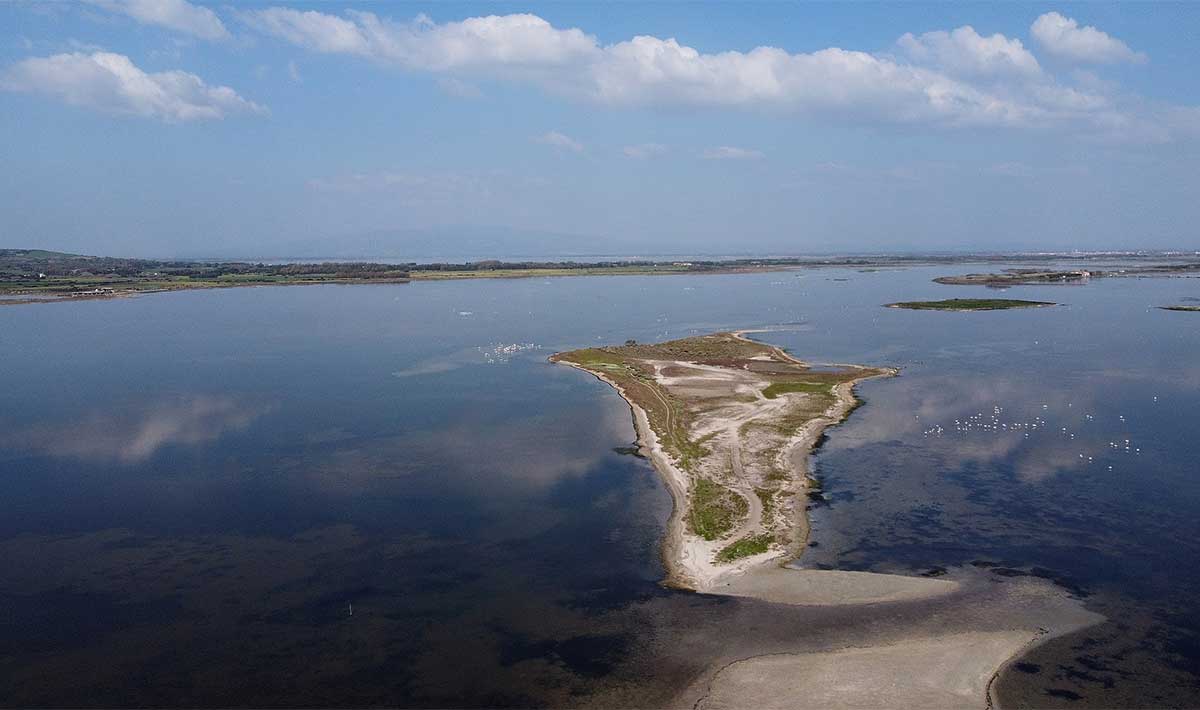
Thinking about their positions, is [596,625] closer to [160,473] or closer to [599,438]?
[599,438]

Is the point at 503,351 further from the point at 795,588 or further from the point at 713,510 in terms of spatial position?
the point at 795,588

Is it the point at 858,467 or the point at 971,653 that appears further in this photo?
the point at 858,467

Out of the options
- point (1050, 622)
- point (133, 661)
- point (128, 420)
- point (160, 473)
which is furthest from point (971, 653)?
point (128, 420)

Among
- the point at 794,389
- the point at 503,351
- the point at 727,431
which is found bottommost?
the point at 727,431

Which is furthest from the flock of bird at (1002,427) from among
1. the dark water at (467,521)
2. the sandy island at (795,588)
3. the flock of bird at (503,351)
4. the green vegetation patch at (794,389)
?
the flock of bird at (503,351)

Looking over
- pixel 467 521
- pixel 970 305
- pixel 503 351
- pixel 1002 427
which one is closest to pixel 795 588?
pixel 467 521

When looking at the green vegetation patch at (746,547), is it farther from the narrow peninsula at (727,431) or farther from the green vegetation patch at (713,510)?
the green vegetation patch at (713,510)
